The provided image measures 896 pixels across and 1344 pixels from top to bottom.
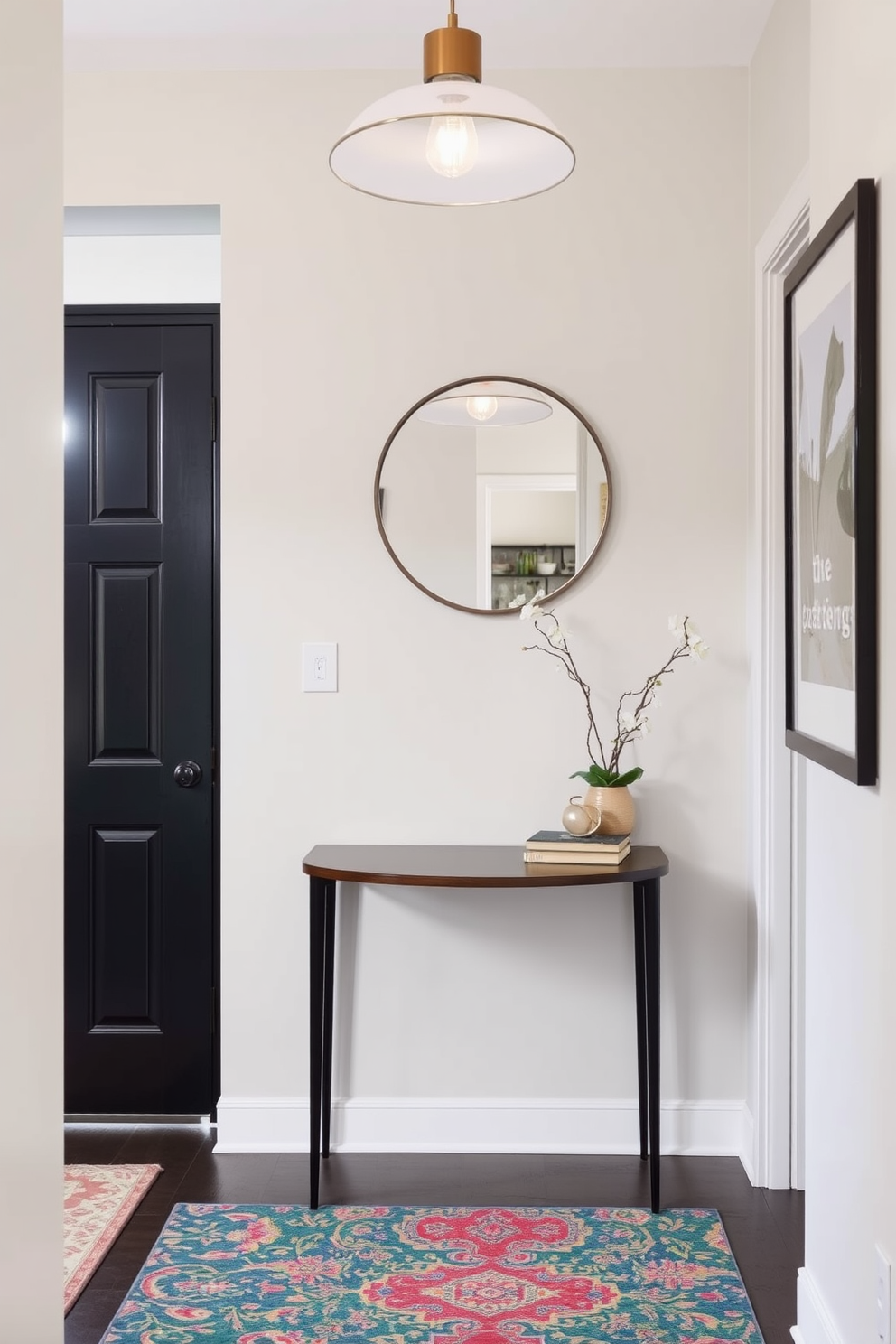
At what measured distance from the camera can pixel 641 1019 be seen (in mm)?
2980

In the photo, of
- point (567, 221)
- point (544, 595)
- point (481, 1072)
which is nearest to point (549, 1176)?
point (481, 1072)

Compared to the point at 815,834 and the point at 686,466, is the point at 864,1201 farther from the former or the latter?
the point at 686,466

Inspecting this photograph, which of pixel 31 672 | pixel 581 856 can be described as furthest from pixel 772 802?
pixel 31 672

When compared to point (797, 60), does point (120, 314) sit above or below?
below

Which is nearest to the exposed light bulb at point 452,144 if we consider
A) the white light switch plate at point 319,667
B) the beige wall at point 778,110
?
the beige wall at point 778,110

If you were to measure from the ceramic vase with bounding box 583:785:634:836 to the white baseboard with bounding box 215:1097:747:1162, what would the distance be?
748mm

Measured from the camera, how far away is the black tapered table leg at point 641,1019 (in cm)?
295

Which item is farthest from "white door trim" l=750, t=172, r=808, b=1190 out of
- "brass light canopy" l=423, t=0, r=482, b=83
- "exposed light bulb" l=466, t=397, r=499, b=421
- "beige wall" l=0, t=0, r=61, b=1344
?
"beige wall" l=0, t=0, r=61, b=1344

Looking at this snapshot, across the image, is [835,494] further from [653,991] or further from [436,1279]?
[436,1279]

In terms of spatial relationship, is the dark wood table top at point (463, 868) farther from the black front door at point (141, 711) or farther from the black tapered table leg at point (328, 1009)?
the black front door at point (141, 711)

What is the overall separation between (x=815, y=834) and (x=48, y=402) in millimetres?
1493

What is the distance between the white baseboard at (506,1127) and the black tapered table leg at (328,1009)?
92 millimetres

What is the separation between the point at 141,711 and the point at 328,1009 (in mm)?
983

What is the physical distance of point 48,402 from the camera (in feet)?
4.52
